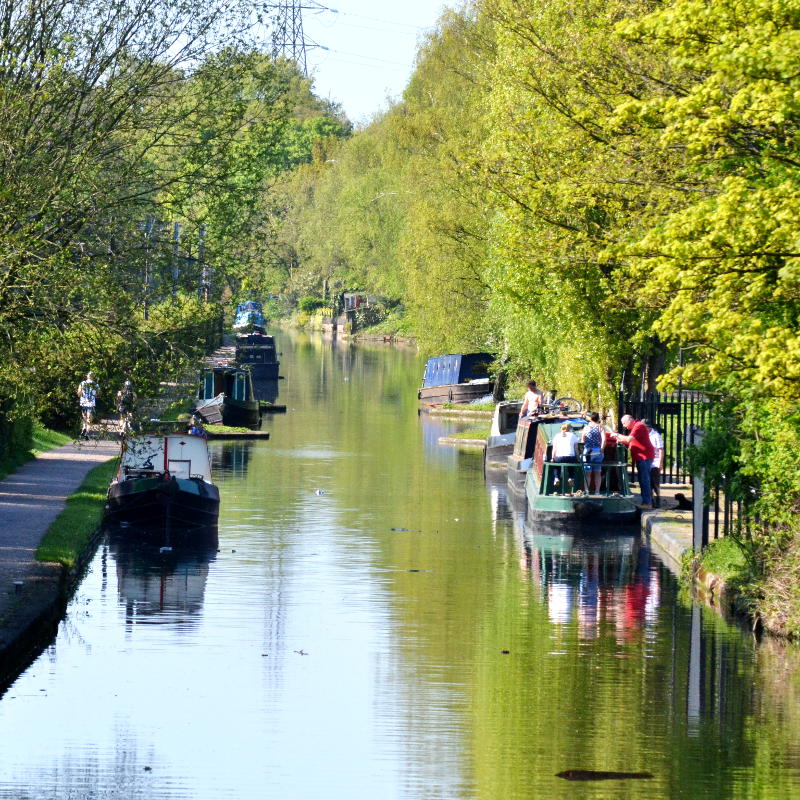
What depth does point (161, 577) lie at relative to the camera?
22.0 meters

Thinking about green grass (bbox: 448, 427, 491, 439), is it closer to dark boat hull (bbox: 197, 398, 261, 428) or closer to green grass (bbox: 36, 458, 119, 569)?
dark boat hull (bbox: 197, 398, 261, 428)

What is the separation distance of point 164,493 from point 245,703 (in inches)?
428

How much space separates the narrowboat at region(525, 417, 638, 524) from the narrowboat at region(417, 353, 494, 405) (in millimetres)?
24710

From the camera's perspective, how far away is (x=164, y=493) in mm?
25469

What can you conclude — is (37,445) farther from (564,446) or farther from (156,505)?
(564,446)

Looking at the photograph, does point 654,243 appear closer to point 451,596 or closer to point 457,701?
point 457,701

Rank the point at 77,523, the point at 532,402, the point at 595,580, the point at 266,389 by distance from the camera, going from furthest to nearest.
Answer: the point at 266,389 < the point at 532,402 < the point at 77,523 < the point at 595,580

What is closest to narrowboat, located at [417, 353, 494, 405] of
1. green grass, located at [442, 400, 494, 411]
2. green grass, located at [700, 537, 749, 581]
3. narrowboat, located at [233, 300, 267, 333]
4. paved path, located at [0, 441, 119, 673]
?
green grass, located at [442, 400, 494, 411]

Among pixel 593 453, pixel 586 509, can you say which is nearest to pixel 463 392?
pixel 593 453

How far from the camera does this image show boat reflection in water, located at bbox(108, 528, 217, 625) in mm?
19542

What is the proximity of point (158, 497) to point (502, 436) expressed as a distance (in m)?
13.1

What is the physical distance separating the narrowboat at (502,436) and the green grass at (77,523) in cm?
993

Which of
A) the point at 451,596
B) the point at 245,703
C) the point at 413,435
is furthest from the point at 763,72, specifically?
the point at 413,435

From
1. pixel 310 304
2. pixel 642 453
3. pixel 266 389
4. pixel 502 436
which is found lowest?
pixel 502 436
